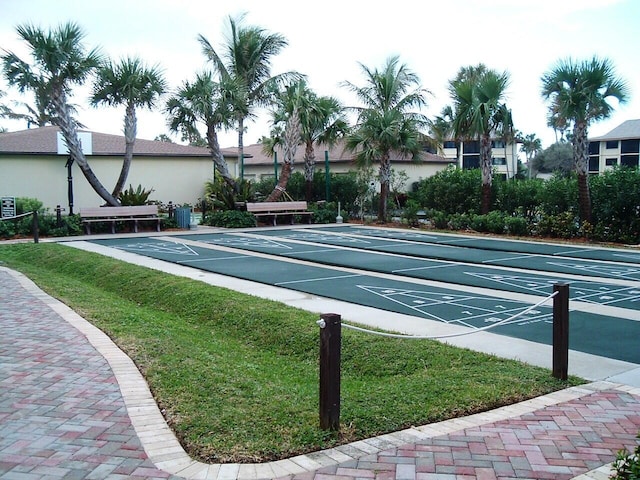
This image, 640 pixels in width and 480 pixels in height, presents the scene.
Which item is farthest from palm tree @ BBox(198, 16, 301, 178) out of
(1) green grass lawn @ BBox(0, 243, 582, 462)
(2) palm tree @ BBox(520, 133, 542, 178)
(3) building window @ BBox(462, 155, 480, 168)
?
(2) palm tree @ BBox(520, 133, 542, 178)

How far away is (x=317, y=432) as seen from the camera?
14.6 ft

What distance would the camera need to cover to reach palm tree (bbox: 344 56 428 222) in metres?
25.1

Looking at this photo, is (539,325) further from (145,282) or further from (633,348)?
(145,282)

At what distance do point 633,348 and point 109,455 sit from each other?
5764 millimetres

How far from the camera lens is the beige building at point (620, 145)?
55.6 meters

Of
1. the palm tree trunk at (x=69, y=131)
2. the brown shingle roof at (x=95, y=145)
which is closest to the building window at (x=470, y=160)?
the brown shingle roof at (x=95, y=145)

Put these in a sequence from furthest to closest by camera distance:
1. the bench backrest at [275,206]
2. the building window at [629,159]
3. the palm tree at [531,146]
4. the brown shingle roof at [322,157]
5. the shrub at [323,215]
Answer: the palm tree at [531,146] < the building window at [629,159] < the brown shingle roof at [322,157] < the shrub at [323,215] < the bench backrest at [275,206]

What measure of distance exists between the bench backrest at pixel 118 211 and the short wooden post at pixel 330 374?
748 inches

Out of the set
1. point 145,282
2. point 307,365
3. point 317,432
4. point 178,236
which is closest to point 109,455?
point 317,432

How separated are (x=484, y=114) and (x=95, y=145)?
62.4 ft

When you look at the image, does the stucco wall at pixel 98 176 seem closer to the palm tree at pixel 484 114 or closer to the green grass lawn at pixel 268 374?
the palm tree at pixel 484 114

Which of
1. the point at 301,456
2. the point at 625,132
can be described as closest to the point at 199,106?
the point at 301,456

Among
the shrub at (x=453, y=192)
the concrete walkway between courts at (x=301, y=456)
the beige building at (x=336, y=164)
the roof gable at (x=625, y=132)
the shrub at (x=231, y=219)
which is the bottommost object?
the concrete walkway between courts at (x=301, y=456)

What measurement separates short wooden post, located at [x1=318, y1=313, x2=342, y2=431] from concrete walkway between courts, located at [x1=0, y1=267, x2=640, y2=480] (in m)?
0.27
